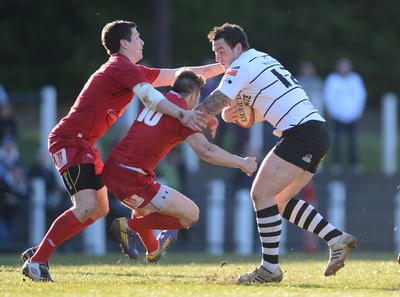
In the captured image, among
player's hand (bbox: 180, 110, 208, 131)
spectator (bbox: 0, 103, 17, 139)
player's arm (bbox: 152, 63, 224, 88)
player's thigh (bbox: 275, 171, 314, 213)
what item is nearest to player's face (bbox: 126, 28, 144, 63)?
player's arm (bbox: 152, 63, 224, 88)

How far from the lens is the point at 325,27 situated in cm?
2961

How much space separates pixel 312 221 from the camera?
9.59m

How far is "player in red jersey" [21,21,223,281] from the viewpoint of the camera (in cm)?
916

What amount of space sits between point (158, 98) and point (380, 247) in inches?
425

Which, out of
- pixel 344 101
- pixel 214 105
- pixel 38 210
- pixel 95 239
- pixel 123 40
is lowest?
pixel 95 239

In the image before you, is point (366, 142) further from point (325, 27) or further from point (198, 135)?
point (198, 135)

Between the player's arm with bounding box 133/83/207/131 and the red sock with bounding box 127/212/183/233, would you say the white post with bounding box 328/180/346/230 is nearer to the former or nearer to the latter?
the red sock with bounding box 127/212/183/233

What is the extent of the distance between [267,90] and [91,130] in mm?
A: 1500

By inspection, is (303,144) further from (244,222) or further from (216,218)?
(216,218)

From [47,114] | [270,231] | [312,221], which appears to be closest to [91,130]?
[270,231]

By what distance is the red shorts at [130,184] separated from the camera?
9.09m

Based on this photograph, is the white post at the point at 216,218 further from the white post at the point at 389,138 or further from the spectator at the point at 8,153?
the white post at the point at 389,138

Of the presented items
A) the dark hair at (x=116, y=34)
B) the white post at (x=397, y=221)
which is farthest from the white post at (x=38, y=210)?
the dark hair at (x=116, y=34)

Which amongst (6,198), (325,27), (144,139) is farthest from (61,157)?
(325,27)
